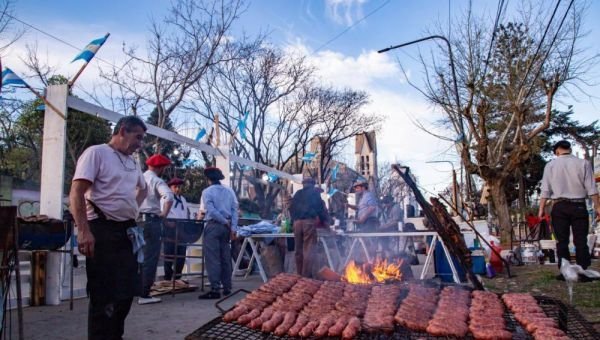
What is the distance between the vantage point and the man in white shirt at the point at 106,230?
3180mm

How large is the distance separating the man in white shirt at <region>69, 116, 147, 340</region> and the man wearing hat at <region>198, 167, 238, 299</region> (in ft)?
11.1

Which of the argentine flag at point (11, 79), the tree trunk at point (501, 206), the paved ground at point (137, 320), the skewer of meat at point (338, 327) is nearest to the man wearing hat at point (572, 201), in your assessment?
the paved ground at point (137, 320)

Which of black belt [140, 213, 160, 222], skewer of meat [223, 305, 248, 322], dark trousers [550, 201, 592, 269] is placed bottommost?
skewer of meat [223, 305, 248, 322]

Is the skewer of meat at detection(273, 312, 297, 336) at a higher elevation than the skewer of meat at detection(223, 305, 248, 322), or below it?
below

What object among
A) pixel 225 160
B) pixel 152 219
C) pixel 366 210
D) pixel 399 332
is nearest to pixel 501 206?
pixel 366 210

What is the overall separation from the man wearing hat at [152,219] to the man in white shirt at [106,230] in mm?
2915

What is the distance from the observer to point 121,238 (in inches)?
133

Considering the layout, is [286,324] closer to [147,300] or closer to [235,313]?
[235,313]

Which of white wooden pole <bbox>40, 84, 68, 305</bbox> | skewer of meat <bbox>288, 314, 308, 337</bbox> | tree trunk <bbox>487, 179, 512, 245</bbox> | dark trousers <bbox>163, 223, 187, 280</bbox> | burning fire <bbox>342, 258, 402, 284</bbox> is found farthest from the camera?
tree trunk <bbox>487, 179, 512, 245</bbox>

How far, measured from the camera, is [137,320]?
5055 millimetres

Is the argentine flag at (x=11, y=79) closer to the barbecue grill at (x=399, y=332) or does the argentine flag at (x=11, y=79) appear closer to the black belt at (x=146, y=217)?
the black belt at (x=146, y=217)

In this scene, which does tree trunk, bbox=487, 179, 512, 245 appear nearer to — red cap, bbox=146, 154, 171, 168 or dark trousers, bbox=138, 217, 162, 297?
red cap, bbox=146, 154, 171, 168

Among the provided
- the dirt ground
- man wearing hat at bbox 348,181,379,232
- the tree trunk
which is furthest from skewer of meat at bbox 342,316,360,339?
the tree trunk

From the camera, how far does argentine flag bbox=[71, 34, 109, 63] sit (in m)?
6.61
